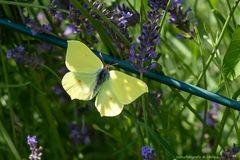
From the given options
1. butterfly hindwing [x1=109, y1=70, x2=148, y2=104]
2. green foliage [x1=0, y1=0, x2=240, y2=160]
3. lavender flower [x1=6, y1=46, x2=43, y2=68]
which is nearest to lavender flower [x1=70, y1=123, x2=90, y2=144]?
green foliage [x1=0, y1=0, x2=240, y2=160]

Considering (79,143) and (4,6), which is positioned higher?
(4,6)

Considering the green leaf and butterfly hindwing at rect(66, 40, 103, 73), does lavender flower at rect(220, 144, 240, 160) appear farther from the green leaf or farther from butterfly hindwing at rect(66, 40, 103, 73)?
butterfly hindwing at rect(66, 40, 103, 73)

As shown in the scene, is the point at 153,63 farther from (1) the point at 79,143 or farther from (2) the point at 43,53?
(1) the point at 79,143

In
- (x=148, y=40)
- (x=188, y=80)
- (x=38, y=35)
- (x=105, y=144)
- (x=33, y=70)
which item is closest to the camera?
(x=148, y=40)

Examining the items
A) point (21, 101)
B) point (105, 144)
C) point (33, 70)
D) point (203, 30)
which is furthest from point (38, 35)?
point (105, 144)

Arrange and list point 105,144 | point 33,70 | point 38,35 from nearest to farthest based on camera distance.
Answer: point 38,35, point 33,70, point 105,144

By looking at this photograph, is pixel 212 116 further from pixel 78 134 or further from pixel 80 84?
pixel 80 84
